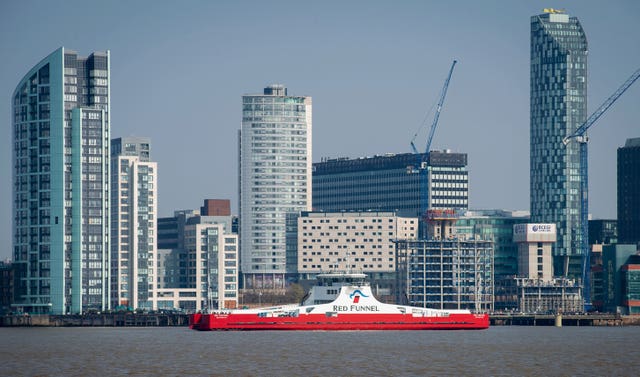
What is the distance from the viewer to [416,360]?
18362 cm

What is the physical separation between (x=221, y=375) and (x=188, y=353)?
39027 mm

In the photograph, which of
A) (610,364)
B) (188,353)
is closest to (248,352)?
(188,353)

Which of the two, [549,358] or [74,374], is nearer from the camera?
[74,374]

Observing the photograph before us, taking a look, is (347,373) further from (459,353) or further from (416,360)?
(459,353)

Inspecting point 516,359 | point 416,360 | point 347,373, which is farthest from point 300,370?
point 516,359

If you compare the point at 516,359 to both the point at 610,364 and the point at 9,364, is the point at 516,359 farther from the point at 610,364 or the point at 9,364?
the point at 9,364

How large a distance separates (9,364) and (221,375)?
3227 cm

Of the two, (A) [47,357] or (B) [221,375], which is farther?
(A) [47,357]

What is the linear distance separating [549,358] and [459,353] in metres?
13.5

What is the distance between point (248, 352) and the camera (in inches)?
Answer: 7835

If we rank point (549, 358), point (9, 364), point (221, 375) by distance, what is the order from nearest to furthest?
point (221, 375)
point (9, 364)
point (549, 358)

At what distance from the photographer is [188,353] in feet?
650

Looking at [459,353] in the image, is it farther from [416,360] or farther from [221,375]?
[221,375]

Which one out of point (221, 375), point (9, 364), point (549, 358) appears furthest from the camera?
point (549, 358)
